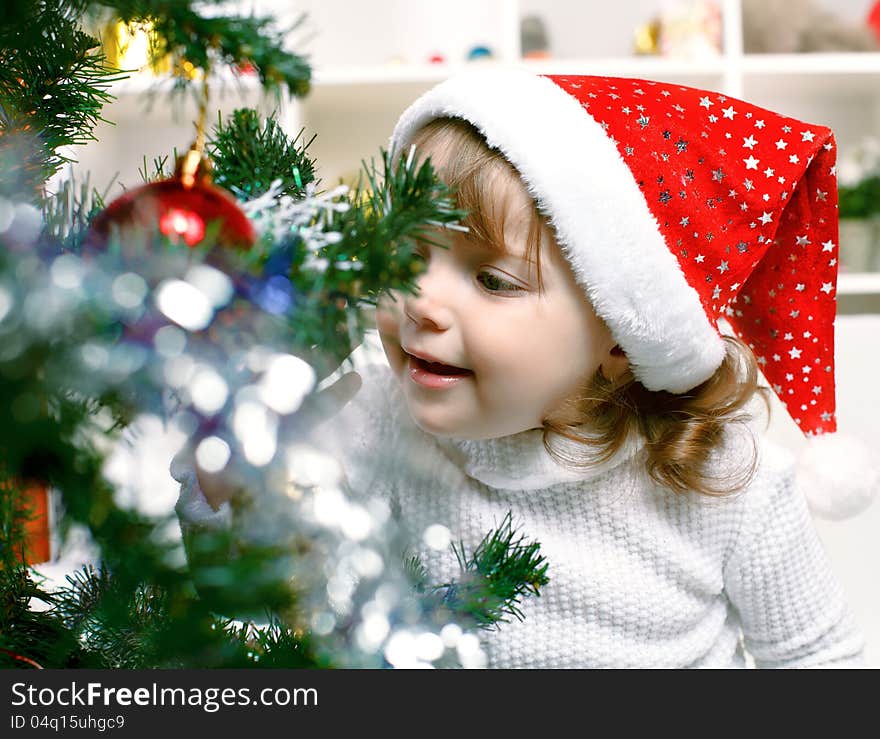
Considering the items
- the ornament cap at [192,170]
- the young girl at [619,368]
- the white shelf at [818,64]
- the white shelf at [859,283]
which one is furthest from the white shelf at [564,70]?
the ornament cap at [192,170]

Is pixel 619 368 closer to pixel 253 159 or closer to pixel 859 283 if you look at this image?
pixel 253 159

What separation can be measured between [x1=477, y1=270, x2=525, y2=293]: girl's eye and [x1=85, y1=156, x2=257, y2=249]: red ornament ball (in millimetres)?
255

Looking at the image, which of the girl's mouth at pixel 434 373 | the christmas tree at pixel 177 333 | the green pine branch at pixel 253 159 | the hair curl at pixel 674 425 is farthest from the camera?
the hair curl at pixel 674 425

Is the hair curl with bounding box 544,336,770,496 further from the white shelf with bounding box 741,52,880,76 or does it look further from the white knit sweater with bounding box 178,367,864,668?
the white shelf with bounding box 741,52,880,76

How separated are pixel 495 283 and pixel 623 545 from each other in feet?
1.05

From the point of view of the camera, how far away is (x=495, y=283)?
563 millimetres

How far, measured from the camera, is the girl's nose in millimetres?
556

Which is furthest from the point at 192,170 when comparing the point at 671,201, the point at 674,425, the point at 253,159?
the point at 674,425

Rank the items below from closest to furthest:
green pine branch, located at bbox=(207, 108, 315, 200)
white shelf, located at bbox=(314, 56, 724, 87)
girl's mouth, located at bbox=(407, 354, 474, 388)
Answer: green pine branch, located at bbox=(207, 108, 315, 200) < girl's mouth, located at bbox=(407, 354, 474, 388) < white shelf, located at bbox=(314, 56, 724, 87)

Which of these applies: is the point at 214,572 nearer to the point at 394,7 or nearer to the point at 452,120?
the point at 452,120

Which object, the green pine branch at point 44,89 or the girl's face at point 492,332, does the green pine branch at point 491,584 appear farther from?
the green pine branch at point 44,89

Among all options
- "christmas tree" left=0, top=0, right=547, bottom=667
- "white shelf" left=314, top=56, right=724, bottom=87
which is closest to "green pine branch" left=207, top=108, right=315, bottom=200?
"christmas tree" left=0, top=0, right=547, bottom=667

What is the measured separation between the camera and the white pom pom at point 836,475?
0.78 metres

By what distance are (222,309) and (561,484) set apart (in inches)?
19.2
